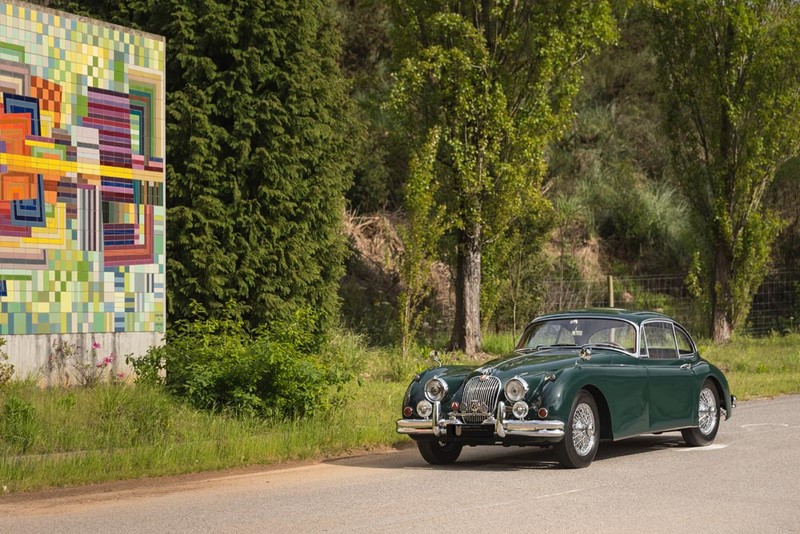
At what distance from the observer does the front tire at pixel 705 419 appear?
45.1 feet

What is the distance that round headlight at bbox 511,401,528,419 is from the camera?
11336mm

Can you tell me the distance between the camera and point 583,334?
1322 centimetres

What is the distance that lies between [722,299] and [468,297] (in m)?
10.1

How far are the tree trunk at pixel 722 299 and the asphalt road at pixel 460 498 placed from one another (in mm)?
21245

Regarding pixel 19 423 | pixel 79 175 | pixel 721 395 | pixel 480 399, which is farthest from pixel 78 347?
pixel 721 395

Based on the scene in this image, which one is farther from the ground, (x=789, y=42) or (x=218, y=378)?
(x=789, y=42)

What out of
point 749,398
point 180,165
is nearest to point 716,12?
point 749,398

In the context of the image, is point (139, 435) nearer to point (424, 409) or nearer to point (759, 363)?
point (424, 409)

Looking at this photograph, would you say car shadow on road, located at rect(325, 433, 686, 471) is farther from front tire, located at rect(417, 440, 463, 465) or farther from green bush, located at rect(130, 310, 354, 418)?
green bush, located at rect(130, 310, 354, 418)

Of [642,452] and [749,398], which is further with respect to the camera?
[749,398]

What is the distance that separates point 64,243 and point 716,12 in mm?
22943

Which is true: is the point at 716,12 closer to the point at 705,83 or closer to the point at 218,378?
the point at 705,83

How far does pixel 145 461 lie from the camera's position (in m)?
11.7

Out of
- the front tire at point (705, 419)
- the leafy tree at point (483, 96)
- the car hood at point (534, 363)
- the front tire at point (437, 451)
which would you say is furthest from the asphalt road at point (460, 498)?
the leafy tree at point (483, 96)
